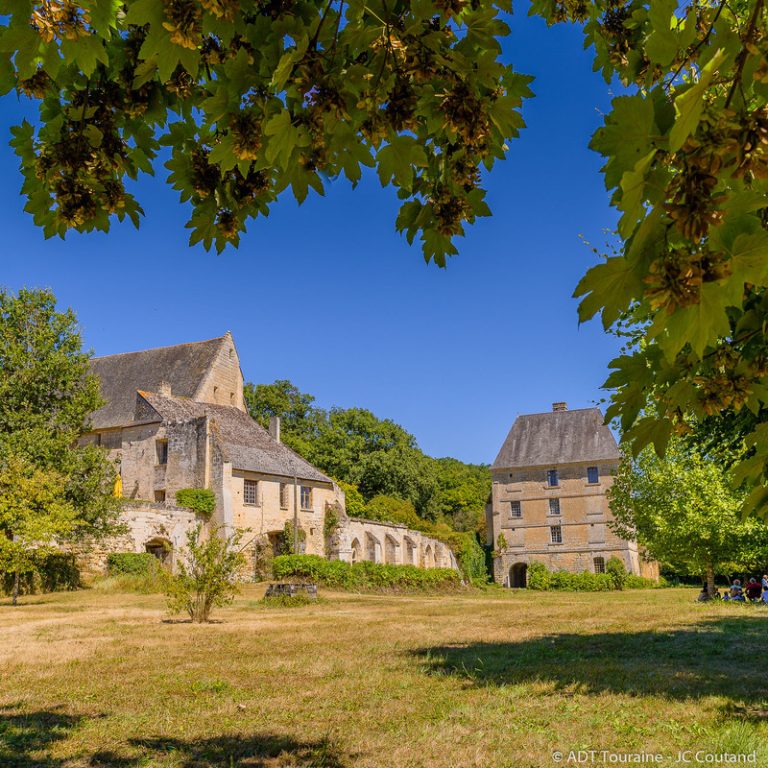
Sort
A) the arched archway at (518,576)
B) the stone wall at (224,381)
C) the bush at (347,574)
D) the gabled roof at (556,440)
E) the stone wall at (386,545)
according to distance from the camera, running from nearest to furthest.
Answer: the bush at (347,574) → the stone wall at (386,545) → the stone wall at (224,381) → the gabled roof at (556,440) → the arched archway at (518,576)

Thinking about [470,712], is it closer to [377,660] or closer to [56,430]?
[377,660]

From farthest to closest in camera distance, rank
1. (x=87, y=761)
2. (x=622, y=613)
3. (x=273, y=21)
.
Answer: (x=622, y=613), (x=87, y=761), (x=273, y=21)

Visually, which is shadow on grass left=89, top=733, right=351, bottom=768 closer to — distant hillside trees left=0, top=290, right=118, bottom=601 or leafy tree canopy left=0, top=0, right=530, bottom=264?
leafy tree canopy left=0, top=0, right=530, bottom=264

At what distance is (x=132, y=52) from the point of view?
2713 mm

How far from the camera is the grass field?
17.6 ft

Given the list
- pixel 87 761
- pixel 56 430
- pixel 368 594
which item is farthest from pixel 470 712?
pixel 56 430

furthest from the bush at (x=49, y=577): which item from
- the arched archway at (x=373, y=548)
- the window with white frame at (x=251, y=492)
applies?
the arched archway at (x=373, y=548)

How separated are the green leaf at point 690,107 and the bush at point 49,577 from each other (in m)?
25.8

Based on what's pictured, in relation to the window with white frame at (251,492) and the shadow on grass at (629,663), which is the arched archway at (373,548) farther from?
the shadow on grass at (629,663)

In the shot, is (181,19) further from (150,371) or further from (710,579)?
(150,371)

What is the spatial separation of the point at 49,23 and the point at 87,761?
5.11 meters

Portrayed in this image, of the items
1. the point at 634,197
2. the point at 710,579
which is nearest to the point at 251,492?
the point at 710,579

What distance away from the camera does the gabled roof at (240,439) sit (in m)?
34.9

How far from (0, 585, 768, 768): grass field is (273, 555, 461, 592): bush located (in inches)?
575
